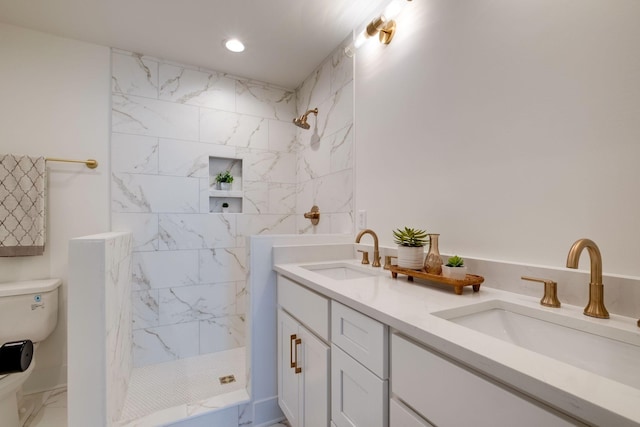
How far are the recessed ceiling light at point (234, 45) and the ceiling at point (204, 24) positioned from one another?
4 cm

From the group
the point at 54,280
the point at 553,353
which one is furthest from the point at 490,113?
the point at 54,280

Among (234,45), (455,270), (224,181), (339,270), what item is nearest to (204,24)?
(234,45)

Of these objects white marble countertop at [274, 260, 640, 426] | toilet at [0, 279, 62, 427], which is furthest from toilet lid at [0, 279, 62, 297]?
white marble countertop at [274, 260, 640, 426]

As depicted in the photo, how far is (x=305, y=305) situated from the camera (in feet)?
3.96

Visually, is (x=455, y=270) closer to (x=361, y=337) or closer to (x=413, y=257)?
(x=413, y=257)

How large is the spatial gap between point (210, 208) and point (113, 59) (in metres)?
1.29

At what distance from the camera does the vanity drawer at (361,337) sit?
76 cm

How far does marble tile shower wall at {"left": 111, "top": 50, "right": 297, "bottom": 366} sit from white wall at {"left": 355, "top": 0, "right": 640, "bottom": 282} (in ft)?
4.38

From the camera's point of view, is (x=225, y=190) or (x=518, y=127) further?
(x=225, y=190)

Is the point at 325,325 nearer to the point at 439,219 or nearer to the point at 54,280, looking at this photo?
the point at 439,219

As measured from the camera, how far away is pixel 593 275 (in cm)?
71

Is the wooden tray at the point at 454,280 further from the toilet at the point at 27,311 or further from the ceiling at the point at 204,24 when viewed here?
the toilet at the point at 27,311

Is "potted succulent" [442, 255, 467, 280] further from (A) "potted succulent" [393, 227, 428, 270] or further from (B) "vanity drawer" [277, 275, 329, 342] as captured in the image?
(B) "vanity drawer" [277, 275, 329, 342]

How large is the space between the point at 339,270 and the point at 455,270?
73 centimetres
